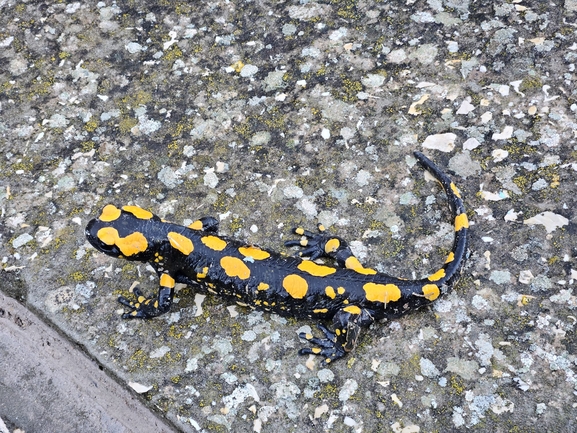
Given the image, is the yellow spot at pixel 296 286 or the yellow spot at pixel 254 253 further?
the yellow spot at pixel 254 253

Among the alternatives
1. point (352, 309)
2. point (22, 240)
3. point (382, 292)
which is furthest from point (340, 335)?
point (22, 240)

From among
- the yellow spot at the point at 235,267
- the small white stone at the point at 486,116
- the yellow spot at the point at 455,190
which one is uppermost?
the small white stone at the point at 486,116

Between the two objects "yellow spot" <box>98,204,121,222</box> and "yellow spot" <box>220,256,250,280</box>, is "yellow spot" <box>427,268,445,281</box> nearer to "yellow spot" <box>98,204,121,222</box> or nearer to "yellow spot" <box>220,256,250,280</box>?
"yellow spot" <box>220,256,250,280</box>

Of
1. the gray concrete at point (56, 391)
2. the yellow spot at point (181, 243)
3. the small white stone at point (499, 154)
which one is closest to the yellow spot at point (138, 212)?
the yellow spot at point (181, 243)

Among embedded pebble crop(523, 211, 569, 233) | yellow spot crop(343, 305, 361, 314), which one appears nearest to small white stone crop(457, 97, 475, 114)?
embedded pebble crop(523, 211, 569, 233)

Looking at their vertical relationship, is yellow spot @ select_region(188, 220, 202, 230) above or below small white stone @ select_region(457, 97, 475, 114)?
below

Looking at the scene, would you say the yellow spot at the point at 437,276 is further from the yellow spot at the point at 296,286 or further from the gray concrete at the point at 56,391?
the gray concrete at the point at 56,391
